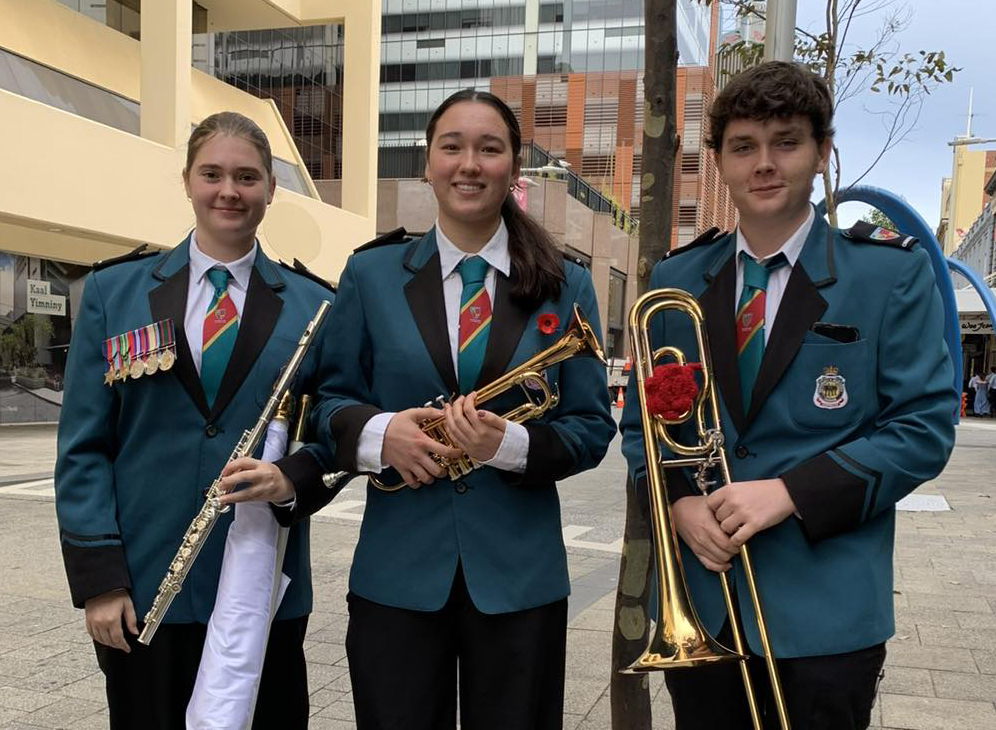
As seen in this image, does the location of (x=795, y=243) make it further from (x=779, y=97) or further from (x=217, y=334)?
(x=217, y=334)

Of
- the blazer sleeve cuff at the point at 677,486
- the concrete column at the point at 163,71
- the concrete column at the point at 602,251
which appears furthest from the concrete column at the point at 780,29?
the concrete column at the point at 602,251

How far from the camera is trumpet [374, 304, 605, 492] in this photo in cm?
223

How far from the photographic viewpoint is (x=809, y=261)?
6.85ft

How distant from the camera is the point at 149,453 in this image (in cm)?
249

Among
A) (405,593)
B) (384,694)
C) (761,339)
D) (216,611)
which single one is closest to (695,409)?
(761,339)

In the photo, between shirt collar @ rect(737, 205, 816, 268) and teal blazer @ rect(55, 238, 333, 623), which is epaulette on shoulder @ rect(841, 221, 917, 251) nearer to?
shirt collar @ rect(737, 205, 816, 268)

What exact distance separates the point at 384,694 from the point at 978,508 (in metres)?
10.2

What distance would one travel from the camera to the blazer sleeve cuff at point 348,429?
2271 mm

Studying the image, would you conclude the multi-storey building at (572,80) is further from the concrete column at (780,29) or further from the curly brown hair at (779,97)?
the curly brown hair at (779,97)

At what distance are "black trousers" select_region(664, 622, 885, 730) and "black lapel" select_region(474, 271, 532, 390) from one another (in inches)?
32.8

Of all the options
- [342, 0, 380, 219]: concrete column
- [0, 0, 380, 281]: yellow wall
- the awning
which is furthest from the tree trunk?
the awning

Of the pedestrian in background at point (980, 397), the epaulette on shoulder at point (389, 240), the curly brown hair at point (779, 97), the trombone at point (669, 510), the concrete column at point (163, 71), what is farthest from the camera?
the pedestrian in background at point (980, 397)

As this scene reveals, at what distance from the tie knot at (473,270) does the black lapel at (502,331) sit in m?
0.04

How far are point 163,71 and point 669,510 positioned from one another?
56.9 ft
